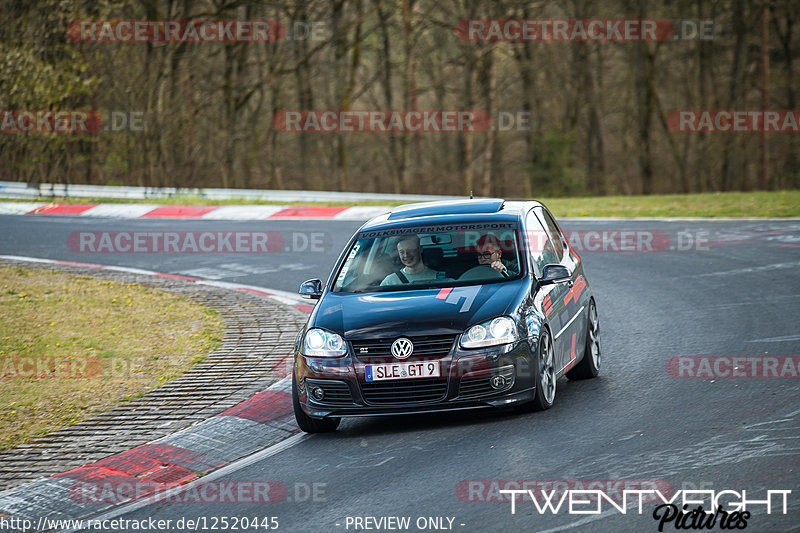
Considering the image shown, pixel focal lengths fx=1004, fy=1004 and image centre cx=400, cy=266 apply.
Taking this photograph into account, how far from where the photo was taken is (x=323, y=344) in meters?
7.30

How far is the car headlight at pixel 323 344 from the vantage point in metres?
7.21

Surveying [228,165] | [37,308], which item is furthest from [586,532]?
[228,165]

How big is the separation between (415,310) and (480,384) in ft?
2.35

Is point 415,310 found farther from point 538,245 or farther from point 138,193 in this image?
point 138,193

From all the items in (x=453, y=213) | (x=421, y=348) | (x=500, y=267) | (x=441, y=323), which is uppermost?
(x=453, y=213)

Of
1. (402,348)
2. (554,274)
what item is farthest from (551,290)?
(402,348)

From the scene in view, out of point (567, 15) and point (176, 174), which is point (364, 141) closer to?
point (567, 15)

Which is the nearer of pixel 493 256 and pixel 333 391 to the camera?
pixel 333 391

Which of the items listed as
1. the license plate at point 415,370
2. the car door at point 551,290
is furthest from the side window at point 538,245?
the license plate at point 415,370

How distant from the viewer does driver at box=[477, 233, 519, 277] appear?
26.1 feet

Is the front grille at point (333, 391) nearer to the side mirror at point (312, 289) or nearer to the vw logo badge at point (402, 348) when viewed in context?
the vw logo badge at point (402, 348)

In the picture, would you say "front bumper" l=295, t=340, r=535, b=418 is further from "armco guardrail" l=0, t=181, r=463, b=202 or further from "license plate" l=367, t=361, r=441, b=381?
"armco guardrail" l=0, t=181, r=463, b=202

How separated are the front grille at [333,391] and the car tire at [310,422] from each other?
0.68ft

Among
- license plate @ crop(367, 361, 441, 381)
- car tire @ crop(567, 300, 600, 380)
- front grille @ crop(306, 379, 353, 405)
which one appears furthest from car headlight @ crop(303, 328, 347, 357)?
car tire @ crop(567, 300, 600, 380)
